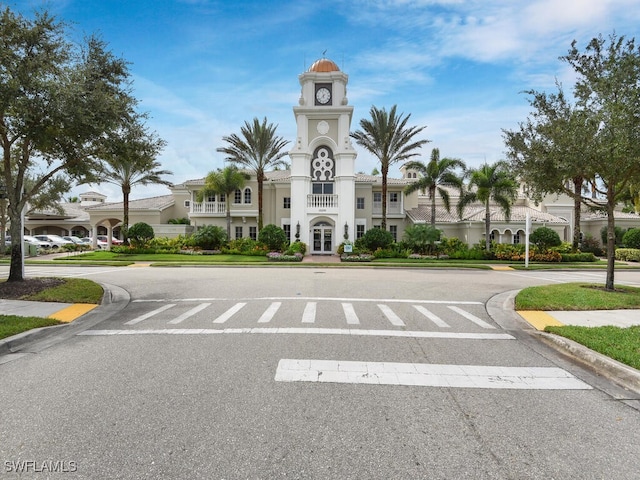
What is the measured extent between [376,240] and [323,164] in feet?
28.7

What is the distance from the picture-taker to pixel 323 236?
108 feet

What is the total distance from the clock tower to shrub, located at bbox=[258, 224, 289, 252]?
6.82 feet

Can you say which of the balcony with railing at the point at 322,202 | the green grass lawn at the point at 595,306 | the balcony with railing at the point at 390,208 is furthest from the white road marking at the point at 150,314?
the balcony with railing at the point at 390,208

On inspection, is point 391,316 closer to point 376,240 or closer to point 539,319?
point 539,319

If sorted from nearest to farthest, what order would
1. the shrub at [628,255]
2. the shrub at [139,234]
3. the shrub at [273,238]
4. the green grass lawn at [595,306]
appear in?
the green grass lawn at [595,306] → the shrub at [628,255] → the shrub at [273,238] → the shrub at [139,234]

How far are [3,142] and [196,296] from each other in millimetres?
7964

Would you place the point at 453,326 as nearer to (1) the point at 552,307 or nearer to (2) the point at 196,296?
(1) the point at 552,307

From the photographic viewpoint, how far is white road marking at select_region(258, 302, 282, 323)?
26.6ft

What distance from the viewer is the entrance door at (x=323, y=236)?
32.7 meters

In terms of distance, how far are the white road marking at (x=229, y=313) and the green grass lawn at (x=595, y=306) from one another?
6.87 m

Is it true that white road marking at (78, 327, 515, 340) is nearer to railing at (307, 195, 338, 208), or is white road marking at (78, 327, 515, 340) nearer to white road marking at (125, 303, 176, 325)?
white road marking at (125, 303, 176, 325)

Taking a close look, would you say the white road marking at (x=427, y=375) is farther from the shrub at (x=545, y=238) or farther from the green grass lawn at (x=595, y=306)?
the shrub at (x=545, y=238)

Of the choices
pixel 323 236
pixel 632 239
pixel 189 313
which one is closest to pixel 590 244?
pixel 632 239

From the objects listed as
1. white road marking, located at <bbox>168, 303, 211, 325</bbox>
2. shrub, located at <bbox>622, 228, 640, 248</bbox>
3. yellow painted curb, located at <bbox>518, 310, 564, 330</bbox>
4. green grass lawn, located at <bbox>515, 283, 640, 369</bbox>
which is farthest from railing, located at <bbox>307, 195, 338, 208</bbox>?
shrub, located at <bbox>622, 228, 640, 248</bbox>
